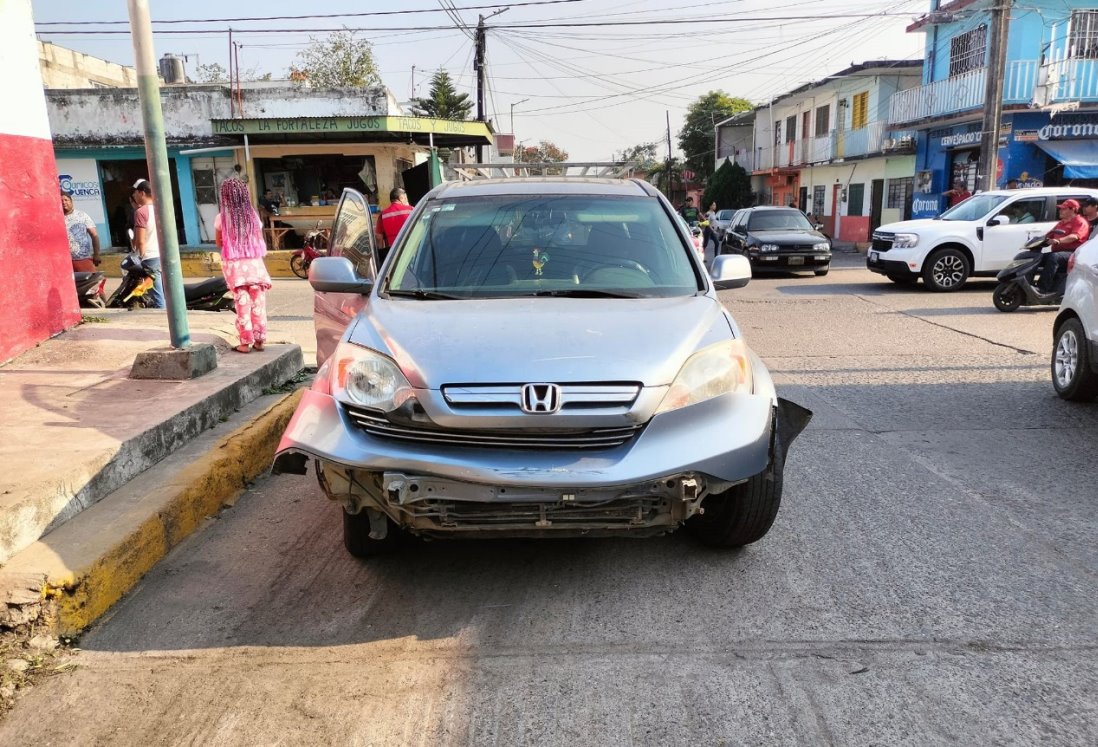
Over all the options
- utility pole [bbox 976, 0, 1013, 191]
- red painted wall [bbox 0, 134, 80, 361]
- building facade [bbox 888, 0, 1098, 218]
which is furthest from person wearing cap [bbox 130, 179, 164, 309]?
building facade [bbox 888, 0, 1098, 218]

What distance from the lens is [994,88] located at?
61.5 ft

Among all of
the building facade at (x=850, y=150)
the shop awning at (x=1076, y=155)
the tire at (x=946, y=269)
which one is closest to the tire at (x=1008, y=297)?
the tire at (x=946, y=269)

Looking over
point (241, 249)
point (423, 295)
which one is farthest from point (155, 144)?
point (423, 295)

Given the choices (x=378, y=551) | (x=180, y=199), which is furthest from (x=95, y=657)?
(x=180, y=199)

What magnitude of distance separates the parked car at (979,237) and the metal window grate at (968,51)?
11.7 metres

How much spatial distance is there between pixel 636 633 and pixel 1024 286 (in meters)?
10.8

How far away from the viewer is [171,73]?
95.9 feet

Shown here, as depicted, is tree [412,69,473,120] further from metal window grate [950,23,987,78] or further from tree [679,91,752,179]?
metal window grate [950,23,987,78]

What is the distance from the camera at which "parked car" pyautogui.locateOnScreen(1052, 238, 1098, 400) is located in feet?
20.0

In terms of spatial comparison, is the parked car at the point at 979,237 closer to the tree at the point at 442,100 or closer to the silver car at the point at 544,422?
the silver car at the point at 544,422

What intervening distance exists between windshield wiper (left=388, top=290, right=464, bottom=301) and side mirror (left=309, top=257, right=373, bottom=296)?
0.31m

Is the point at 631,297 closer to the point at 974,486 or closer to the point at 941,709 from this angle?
the point at 941,709

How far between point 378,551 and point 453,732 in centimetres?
137

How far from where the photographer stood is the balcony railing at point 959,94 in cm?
2212
